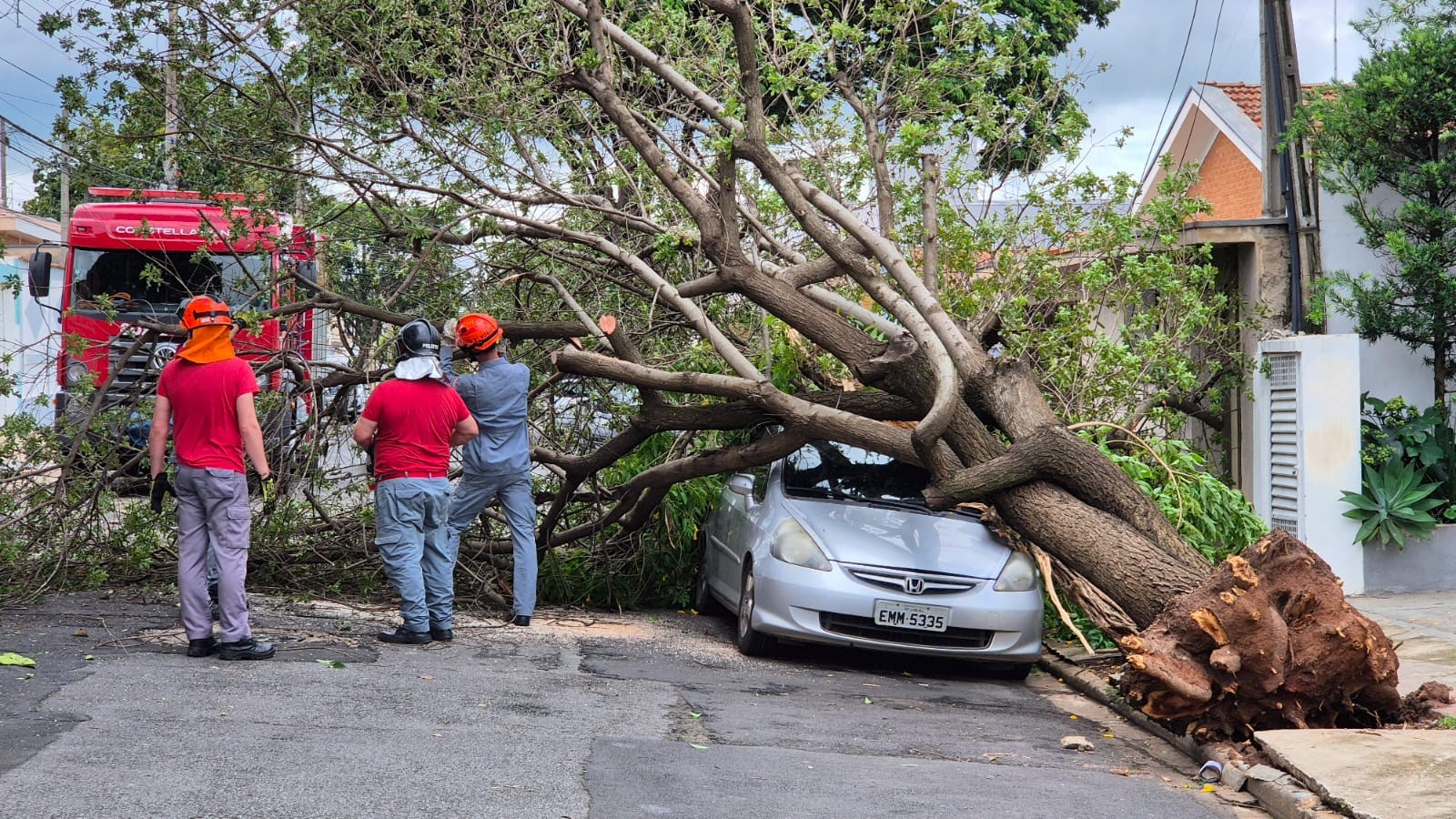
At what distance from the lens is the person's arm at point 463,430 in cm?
820

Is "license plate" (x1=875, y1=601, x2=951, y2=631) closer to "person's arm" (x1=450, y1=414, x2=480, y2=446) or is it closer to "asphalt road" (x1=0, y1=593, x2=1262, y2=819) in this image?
"asphalt road" (x1=0, y1=593, x2=1262, y2=819)

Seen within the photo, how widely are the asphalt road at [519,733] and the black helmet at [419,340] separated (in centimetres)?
167

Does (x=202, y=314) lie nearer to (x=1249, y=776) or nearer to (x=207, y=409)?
(x=207, y=409)

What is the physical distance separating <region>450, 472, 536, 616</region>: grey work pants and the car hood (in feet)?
5.42

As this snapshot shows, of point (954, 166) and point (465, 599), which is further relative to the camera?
point (954, 166)

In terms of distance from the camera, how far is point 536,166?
10.9 m

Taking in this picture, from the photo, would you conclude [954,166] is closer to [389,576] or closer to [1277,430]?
[1277,430]

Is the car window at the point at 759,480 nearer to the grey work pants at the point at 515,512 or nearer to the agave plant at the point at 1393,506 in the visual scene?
the grey work pants at the point at 515,512

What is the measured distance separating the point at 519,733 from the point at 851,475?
13.4ft

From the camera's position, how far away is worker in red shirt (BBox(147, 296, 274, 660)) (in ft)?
23.1

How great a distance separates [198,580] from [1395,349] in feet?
32.2

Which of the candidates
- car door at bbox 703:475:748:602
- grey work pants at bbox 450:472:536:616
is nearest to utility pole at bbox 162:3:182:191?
grey work pants at bbox 450:472:536:616

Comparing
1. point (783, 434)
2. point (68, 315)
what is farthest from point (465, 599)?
point (68, 315)

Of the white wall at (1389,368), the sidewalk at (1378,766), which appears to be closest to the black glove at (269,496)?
the sidewalk at (1378,766)
